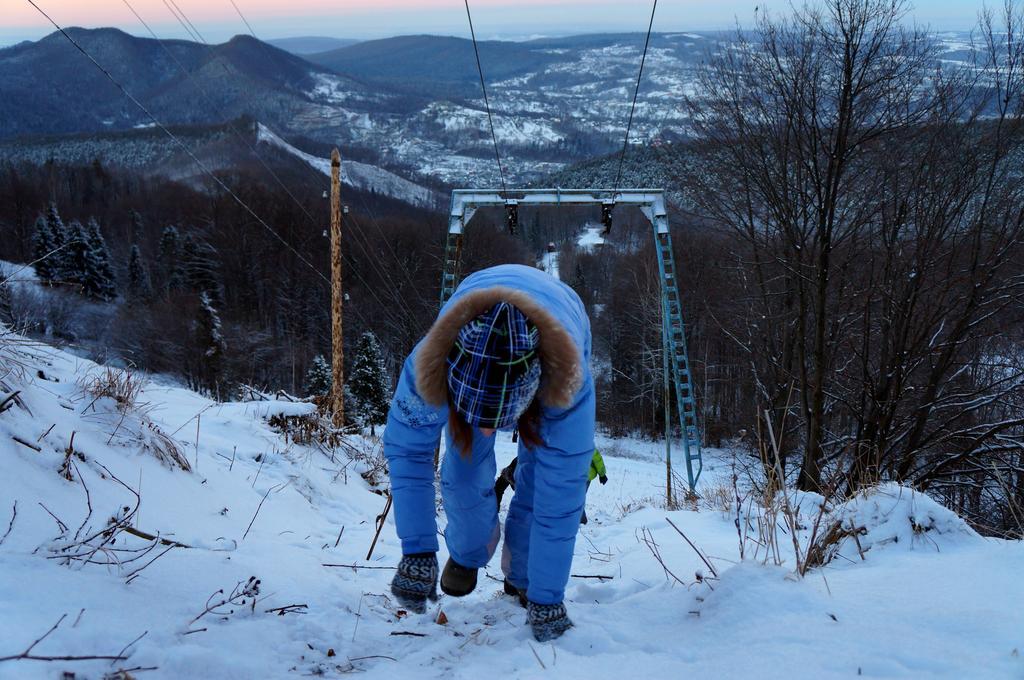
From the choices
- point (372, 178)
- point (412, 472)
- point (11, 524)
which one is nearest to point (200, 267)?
point (372, 178)

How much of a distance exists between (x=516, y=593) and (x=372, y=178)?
110806mm

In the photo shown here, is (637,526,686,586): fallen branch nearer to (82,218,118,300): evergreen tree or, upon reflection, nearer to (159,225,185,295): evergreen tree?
(82,218,118,300): evergreen tree

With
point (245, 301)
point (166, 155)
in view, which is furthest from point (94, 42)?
point (245, 301)

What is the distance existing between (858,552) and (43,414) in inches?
150

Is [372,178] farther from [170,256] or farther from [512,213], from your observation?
[512,213]

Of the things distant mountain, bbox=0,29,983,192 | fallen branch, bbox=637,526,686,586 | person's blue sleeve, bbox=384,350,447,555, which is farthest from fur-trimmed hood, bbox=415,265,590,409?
distant mountain, bbox=0,29,983,192

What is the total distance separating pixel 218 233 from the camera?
59.4m

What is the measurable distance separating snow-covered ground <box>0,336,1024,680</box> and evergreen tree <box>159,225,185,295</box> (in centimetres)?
5944

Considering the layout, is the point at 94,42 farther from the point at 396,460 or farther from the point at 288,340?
the point at 396,460

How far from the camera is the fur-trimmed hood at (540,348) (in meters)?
2.02

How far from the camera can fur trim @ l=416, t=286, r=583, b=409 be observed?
6.63 ft

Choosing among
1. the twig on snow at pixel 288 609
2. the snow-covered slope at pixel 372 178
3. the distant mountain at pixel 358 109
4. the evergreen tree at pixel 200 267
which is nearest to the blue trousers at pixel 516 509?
the twig on snow at pixel 288 609

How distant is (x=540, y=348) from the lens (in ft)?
6.75

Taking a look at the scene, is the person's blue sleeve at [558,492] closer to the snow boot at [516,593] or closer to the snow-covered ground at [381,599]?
the snow-covered ground at [381,599]
